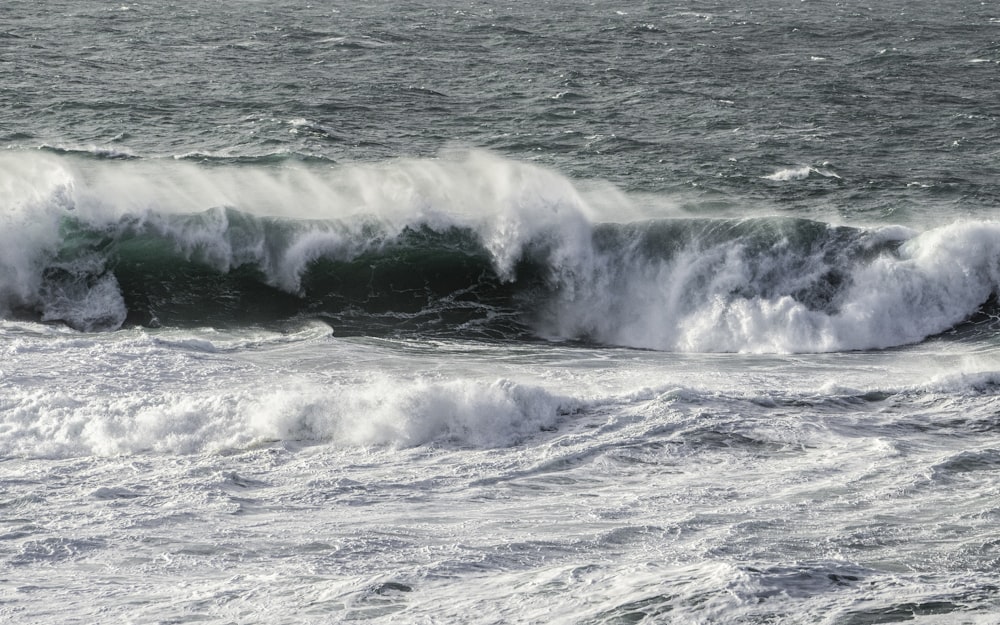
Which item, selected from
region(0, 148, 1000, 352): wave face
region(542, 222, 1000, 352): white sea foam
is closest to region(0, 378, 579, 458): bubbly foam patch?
region(0, 148, 1000, 352): wave face

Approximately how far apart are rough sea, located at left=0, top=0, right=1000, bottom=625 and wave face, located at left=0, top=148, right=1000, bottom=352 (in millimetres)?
57

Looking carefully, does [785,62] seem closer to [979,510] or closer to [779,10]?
[779,10]

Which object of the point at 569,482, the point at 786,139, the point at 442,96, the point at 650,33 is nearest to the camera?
the point at 569,482

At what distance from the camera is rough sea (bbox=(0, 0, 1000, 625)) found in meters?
10.1

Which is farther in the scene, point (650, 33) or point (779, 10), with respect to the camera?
point (779, 10)

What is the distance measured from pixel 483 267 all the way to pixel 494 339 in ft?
6.46

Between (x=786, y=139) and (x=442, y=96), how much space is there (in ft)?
28.5

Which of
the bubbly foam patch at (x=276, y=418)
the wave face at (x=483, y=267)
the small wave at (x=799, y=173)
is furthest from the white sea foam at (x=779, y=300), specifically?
the bubbly foam patch at (x=276, y=418)

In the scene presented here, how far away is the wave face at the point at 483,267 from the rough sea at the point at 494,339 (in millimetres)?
57

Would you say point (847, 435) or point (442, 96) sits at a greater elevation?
point (442, 96)

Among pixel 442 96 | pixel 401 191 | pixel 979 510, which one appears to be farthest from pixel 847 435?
pixel 442 96

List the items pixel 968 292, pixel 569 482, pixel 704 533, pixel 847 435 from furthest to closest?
pixel 968 292 → pixel 847 435 → pixel 569 482 → pixel 704 533

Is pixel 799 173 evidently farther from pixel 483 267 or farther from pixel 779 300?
pixel 483 267

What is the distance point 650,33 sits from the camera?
1623 inches
